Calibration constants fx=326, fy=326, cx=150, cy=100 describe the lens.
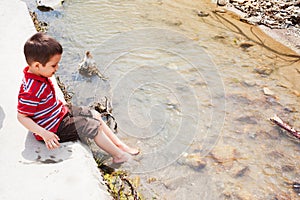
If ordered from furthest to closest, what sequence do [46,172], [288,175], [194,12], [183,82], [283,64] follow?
[194,12]
[283,64]
[183,82]
[288,175]
[46,172]

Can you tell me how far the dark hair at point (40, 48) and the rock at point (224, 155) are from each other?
6.49ft

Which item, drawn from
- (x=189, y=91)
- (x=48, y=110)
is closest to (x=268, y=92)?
(x=189, y=91)

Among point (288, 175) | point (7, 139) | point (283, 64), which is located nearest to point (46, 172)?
point (7, 139)

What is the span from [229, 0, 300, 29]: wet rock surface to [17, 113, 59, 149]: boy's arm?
15.2ft

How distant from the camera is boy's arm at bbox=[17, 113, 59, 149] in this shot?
2.61 metres

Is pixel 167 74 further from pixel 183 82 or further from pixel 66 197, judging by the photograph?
pixel 66 197

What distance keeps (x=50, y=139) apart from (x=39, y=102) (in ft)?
1.03

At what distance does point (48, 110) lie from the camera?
2764 mm

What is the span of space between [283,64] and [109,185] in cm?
344

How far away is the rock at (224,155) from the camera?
3391 millimetres

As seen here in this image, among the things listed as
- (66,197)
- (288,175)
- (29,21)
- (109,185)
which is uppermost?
(29,21)

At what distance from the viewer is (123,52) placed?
5195mm

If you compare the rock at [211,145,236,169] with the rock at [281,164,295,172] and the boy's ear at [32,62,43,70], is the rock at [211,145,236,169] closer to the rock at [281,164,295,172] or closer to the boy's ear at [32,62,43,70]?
the rock at [281,164,295,172]

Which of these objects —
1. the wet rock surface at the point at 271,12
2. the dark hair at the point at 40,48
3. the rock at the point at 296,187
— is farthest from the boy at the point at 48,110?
the wet rock surface at the point at 271,12
